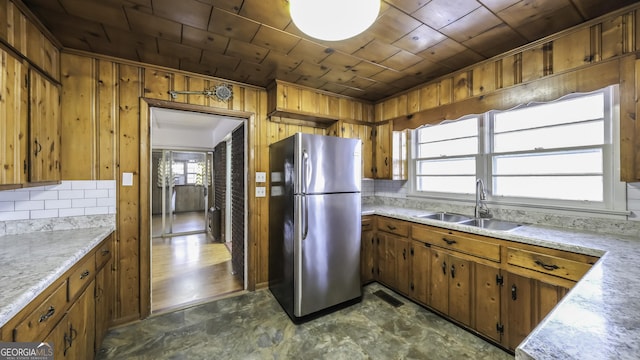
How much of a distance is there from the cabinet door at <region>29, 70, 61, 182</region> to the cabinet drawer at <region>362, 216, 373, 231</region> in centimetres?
268

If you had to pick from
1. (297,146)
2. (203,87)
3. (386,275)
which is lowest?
(386,275)

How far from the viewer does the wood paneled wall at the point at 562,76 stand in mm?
1538

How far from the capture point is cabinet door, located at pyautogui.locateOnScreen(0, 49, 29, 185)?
1.30m

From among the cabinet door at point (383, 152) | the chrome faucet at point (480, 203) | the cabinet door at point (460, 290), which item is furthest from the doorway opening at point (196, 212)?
the chrome faucet at point (480, 203)

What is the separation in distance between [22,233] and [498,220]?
12.6ft

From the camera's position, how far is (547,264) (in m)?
1.60

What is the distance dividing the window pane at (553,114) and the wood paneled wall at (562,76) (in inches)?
13.3

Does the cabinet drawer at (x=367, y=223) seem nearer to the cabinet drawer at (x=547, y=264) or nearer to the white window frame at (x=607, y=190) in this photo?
the white window frame at (x=607, y=190)

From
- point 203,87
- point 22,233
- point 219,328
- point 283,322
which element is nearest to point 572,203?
point 283,322

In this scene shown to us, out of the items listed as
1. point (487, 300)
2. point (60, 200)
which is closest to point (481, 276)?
point (487, 300)

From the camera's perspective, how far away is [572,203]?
1.95 m

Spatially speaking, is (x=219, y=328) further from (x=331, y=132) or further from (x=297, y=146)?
(x=331, y=132)

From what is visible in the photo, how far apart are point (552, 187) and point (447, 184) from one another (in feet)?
3.03

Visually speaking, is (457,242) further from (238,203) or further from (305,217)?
(238,203)
